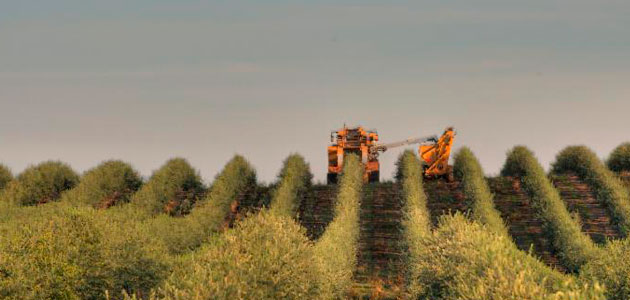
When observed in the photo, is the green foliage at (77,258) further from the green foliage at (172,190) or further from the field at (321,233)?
the green foliage at (172,190)

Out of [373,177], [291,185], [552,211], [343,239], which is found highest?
[373,177]

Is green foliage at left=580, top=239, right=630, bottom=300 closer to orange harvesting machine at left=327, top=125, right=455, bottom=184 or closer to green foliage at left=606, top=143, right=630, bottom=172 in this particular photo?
orange harvesting machine at left=327, top=125, right=455, bottom=184

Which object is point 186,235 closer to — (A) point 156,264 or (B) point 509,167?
(A) point 156,264

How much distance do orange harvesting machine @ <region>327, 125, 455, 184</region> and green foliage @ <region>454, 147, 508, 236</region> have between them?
1814mm

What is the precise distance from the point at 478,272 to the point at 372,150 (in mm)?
47155

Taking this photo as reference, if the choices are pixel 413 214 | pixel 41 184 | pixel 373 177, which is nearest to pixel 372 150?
pixel 373 177

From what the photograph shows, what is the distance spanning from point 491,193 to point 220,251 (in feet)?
154

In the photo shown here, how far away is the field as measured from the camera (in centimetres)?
3494

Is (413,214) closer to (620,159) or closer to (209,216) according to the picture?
(209,216)

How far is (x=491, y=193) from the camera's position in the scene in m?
78.1

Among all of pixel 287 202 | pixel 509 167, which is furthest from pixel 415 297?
pixel 509 167

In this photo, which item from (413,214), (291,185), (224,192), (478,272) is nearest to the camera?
(478,272)

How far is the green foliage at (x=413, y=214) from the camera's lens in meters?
44.1

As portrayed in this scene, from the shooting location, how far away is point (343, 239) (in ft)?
173
